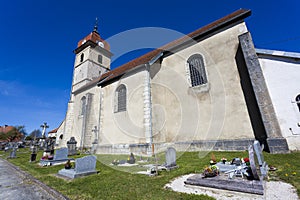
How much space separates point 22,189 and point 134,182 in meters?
3.24

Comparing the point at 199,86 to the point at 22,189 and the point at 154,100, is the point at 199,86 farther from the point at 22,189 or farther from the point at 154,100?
the point at 22,189

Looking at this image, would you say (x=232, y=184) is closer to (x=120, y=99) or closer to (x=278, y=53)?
(x=278, y=53)

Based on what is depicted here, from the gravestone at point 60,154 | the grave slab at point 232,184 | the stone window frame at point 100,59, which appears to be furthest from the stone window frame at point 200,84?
the stone window frame at point 100,59

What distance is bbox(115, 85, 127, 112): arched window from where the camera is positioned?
1255 cm

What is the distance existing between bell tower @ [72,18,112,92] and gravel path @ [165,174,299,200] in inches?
832

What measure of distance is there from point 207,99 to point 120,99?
296 inches

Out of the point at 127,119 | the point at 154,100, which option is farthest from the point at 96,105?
the point at 154,100

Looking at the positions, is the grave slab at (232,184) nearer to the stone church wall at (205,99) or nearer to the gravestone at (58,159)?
the stone church wall at (205,99)

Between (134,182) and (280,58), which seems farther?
(280,58)

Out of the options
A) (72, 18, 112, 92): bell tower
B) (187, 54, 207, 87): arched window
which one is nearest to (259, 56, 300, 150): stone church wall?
(187, 54, 207, 87): arched window

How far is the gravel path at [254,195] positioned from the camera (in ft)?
9.23

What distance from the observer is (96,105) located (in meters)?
15.3

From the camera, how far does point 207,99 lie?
971 cm

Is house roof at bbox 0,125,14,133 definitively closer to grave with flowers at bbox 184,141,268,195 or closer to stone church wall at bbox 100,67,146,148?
stone church wall at bbox 100,67,146,148
